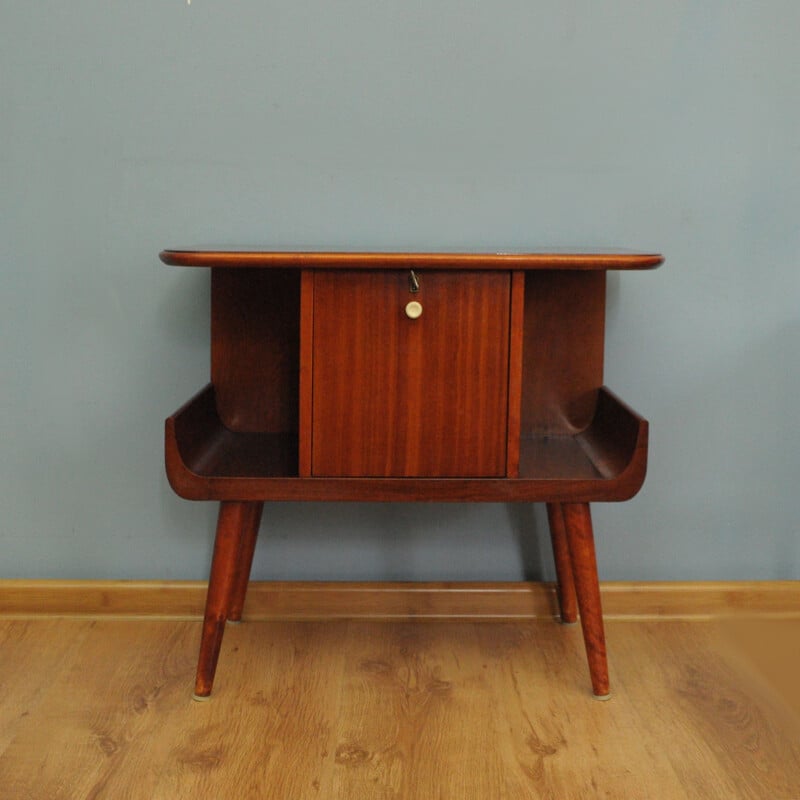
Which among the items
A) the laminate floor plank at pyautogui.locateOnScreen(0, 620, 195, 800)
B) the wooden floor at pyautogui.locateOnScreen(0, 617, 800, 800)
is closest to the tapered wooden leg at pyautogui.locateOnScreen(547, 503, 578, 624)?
the wooden floor at pyautogui.locateOnScreen(0, 617, 800, 800)

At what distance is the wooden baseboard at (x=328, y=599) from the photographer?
1812 millimetres

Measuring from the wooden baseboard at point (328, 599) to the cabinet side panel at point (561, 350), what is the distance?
29 centimetres

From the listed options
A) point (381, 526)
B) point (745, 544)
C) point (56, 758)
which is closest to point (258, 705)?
point (56, 758)

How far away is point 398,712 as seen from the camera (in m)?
1.52

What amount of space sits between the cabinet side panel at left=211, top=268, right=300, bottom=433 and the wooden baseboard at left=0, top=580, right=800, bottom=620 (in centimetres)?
28

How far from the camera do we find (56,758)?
4.56 feet

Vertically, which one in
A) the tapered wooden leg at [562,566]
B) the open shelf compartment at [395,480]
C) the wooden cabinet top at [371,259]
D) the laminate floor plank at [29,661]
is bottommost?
the laminate floor plank at [29,661]

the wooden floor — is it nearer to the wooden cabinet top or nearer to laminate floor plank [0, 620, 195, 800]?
laminate floor plank [0, 620, 195, 800]

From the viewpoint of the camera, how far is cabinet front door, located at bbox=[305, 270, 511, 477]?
1.43 m

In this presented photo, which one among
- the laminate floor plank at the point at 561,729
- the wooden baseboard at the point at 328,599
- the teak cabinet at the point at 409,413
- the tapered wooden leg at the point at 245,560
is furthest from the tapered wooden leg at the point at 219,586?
the laminate floor plank at the point at 561,729

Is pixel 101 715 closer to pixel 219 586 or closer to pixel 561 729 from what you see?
pixel 219 586

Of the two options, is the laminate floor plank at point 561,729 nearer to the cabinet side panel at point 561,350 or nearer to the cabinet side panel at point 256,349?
the cabinet side panel at point 561,350

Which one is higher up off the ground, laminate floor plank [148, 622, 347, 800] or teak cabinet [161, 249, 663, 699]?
teak cabinet [161, 249, 663, 699]

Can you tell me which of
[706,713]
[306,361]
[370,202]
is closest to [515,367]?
[306,361]
